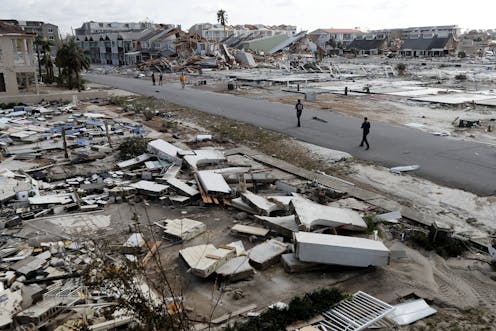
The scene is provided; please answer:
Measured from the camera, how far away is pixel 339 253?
798 centimetres

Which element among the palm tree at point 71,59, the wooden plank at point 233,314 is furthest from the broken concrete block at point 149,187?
the palm tree at point 71,59

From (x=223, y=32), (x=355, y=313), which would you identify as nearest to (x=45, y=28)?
(x=223, y=32)

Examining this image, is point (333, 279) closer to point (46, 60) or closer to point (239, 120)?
point (239, 120)

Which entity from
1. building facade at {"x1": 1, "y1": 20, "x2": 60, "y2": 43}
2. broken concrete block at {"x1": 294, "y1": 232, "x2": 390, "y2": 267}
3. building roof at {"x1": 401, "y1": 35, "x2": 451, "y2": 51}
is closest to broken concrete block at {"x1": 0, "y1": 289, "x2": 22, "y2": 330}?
broken concrete block at {"x1": 294, "y1": 232, "x2": 390, "y2": 267}

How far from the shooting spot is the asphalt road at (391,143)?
14.0 metres

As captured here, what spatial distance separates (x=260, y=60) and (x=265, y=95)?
43337mm

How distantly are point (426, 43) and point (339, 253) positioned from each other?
10007 centimetres

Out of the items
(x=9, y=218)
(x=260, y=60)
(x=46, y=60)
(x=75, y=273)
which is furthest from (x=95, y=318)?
(x=260, y=60)

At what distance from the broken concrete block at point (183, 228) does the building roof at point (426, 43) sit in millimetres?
97214

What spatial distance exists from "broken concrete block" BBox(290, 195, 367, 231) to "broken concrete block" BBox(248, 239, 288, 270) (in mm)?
697

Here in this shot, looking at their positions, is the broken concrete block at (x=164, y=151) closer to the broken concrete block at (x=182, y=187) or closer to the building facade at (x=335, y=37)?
the broken concrete block at (x=182, y=187)

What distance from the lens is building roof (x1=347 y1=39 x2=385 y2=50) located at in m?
106

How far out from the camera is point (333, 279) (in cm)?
790

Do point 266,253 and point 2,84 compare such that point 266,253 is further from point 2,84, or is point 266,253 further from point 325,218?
point 2,84
